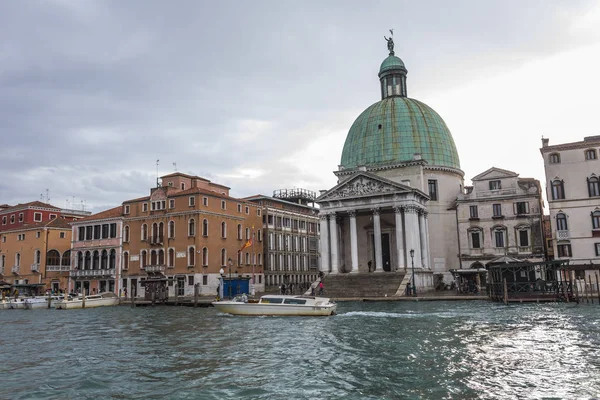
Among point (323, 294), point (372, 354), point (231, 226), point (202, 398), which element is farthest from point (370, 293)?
point (202, 398)

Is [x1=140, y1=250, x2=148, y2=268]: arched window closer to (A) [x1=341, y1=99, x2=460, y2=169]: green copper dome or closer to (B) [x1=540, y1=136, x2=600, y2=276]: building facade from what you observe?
(A) [x1=341, y1=99, x2=460, y2=169]: green copper dome

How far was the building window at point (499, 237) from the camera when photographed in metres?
50.2

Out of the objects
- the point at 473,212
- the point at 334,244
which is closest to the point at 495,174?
the point at 473,212

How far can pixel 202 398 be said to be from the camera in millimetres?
12664

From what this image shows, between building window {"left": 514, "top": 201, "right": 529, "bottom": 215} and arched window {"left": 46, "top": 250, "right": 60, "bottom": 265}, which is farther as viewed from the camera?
arched window {"left": 46, "top": 250, "right": 60, "bottom": 265}

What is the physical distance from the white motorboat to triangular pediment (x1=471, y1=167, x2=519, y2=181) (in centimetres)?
2685

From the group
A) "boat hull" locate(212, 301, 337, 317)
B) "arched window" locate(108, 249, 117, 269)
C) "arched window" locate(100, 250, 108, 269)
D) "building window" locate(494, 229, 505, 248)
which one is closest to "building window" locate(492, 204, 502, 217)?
"building window" locate(494, 229, 505, 248)

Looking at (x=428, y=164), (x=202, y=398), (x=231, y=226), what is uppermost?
(x=428, y=164)

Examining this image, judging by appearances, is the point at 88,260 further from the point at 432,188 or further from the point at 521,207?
the point at 521,207

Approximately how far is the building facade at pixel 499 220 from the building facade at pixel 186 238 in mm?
21771

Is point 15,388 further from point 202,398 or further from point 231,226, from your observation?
point 231,226

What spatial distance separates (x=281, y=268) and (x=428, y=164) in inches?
862

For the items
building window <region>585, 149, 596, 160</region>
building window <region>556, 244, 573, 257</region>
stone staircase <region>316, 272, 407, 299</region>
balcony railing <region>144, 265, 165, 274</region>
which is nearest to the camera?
stone staircase <region>316, 272, 407, 299</region>

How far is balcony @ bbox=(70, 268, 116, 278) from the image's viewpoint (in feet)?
186
